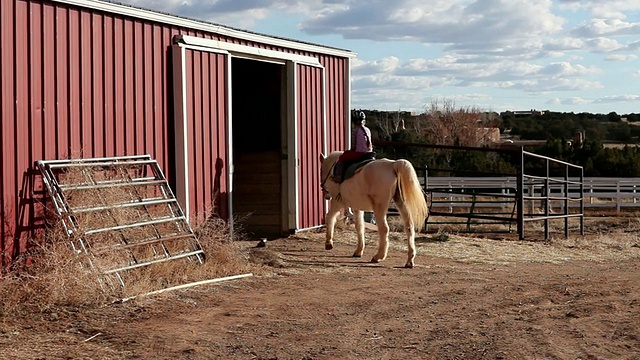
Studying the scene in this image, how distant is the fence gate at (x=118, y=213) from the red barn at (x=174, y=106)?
25cm

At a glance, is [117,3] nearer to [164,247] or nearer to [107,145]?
[107,145]

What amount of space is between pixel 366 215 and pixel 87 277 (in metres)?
10.1

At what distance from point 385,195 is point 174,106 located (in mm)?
3206

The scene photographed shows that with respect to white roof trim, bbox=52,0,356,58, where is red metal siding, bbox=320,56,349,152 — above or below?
below

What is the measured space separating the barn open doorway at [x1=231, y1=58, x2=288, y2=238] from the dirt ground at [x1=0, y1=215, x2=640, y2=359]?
286cm

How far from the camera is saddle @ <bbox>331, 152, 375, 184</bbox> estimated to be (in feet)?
42.7

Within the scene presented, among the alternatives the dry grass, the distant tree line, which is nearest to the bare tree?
the distant tree line

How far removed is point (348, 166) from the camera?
13195mm

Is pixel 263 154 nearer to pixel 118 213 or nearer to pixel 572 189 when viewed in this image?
pixel 118 213

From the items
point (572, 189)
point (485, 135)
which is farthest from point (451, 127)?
point (572, 189)

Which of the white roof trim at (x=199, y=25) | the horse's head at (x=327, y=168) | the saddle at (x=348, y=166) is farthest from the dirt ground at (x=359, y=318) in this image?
the white roof trim at (x=199, y=25)

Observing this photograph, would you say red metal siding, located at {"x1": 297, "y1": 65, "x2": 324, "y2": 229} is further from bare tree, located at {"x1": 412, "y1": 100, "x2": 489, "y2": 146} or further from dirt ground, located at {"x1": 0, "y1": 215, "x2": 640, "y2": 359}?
bare tree, located at {"x1": 412, "y1": 100, "x2": 489, "y2": 146}

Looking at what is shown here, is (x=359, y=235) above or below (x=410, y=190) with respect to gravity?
below

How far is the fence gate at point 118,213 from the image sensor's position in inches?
379
